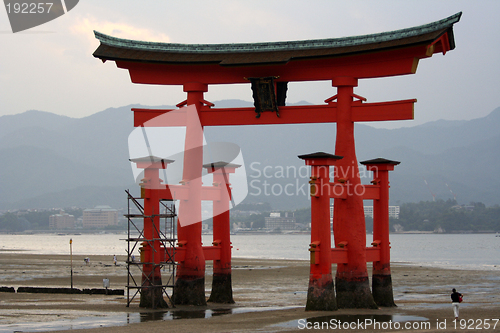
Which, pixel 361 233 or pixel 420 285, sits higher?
pixel 361 233

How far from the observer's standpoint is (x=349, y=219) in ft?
71.6

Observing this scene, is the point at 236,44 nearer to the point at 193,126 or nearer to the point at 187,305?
the point at 193,126

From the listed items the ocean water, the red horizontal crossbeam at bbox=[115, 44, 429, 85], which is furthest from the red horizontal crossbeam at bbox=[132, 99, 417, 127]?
the ocean water

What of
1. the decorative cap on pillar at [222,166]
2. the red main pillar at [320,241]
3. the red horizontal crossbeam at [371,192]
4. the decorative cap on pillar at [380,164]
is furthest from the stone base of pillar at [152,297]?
the decorative cap on pillar at [380,164]

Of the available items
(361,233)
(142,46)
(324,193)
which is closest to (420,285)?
(361,233)

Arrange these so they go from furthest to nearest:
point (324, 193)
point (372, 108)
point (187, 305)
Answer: point (187, 305) → point (372, 108) → point (324, 193)

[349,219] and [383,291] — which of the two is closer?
[349,219]

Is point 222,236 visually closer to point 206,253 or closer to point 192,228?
point 206,253

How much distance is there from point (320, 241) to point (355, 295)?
283 centimetres

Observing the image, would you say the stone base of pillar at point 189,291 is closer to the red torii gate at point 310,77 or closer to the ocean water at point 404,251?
the red torii gate at point 310,77

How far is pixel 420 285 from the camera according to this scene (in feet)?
128

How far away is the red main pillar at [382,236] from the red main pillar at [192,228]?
255 inches

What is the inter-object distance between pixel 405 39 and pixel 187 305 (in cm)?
1258

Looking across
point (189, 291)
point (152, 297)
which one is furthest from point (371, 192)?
point (152, 297)
